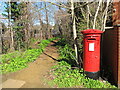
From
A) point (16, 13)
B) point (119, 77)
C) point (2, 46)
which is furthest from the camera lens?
point (16, 13)

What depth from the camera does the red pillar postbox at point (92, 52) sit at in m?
3.44

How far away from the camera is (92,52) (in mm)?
3467

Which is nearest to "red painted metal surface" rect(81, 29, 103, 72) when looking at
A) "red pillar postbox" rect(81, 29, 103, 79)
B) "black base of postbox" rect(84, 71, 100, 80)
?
"red pillar postbox" rect(81, 29, 103, 79)

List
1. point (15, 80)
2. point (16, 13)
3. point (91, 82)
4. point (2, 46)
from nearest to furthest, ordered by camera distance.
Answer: point (91, 82) → point (15, 80) → point (2, 46) → point (16, 13)

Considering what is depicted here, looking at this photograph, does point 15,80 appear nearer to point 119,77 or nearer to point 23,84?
point 23,84

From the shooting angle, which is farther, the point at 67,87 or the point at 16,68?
the point at 16,68

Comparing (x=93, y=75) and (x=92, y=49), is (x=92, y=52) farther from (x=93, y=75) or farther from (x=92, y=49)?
(x=93, y=75)

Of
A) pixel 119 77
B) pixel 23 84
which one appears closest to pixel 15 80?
pixel 23 84

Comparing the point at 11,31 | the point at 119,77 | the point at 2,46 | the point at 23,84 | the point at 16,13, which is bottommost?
the point at 23,84

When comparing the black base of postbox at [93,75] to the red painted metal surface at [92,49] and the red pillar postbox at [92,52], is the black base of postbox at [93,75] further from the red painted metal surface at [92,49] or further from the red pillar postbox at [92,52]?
the red painted metal surface at [92,49]

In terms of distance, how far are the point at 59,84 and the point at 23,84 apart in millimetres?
1327

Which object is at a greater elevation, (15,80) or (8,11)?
(8,11)

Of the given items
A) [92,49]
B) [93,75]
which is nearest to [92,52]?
[92,49]

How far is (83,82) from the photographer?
11.5 ft
